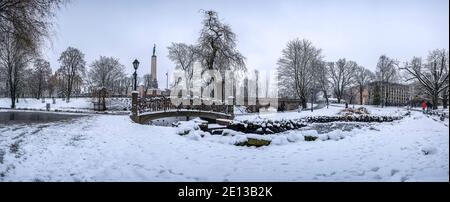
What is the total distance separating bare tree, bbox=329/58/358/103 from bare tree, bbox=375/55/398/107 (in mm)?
6212

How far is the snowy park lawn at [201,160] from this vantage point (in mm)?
4320

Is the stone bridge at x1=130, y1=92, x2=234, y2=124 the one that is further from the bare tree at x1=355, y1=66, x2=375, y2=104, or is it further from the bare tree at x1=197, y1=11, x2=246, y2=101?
the bare tree at x1=355, y1=66, x2=375, y2=104

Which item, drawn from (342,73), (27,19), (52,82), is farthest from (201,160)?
(52,82)

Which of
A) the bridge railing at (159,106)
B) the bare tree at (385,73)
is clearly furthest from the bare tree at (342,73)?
the bridge railing at (159,106)

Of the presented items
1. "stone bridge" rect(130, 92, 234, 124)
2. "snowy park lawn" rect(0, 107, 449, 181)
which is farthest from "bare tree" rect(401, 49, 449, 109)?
"stone bridge" rect(130, 92, 234, 124)

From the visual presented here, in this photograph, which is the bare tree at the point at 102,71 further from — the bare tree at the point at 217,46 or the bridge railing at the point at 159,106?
the bridge railing at the point at 159,106

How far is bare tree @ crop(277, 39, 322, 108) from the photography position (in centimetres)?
3553

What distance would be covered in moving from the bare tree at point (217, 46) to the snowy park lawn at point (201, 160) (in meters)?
19.8
